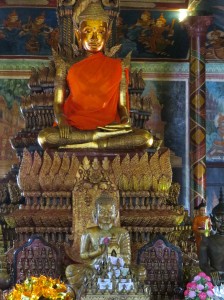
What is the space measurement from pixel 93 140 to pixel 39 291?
2.50 metres

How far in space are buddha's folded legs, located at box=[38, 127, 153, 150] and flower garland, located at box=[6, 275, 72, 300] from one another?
2.28 metres

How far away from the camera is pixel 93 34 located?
8.28m

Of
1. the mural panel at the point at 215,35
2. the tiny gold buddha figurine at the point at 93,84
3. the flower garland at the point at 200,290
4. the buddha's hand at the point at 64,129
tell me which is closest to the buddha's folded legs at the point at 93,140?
the buddha's hand at the point at 64,129

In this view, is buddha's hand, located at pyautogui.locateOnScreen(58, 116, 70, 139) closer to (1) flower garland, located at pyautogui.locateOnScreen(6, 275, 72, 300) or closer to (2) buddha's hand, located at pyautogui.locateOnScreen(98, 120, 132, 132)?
(2) buddha's hand, located at pyautogui.locateOnScreen(98, 120, 132, 132)

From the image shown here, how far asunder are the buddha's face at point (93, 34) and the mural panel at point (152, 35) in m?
4.37

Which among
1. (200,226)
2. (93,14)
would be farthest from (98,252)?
(200,226)

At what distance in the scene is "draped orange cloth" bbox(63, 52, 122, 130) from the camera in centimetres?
806

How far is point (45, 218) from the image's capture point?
6.87 meters

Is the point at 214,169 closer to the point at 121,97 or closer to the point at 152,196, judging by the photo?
the point at 121,97

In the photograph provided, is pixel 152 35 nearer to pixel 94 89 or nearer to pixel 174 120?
pixel 174 120

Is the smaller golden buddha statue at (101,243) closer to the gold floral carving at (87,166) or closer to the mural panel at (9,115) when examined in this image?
the gold floral carving at (87,166)

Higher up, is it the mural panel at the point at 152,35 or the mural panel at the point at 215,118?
the mural panel at the point at 152,35

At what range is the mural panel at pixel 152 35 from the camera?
41.8ft

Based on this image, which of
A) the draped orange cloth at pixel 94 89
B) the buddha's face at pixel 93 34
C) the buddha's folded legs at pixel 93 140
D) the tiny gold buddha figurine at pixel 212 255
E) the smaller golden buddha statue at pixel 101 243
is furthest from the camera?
the buddha's face at pixel 93 34
